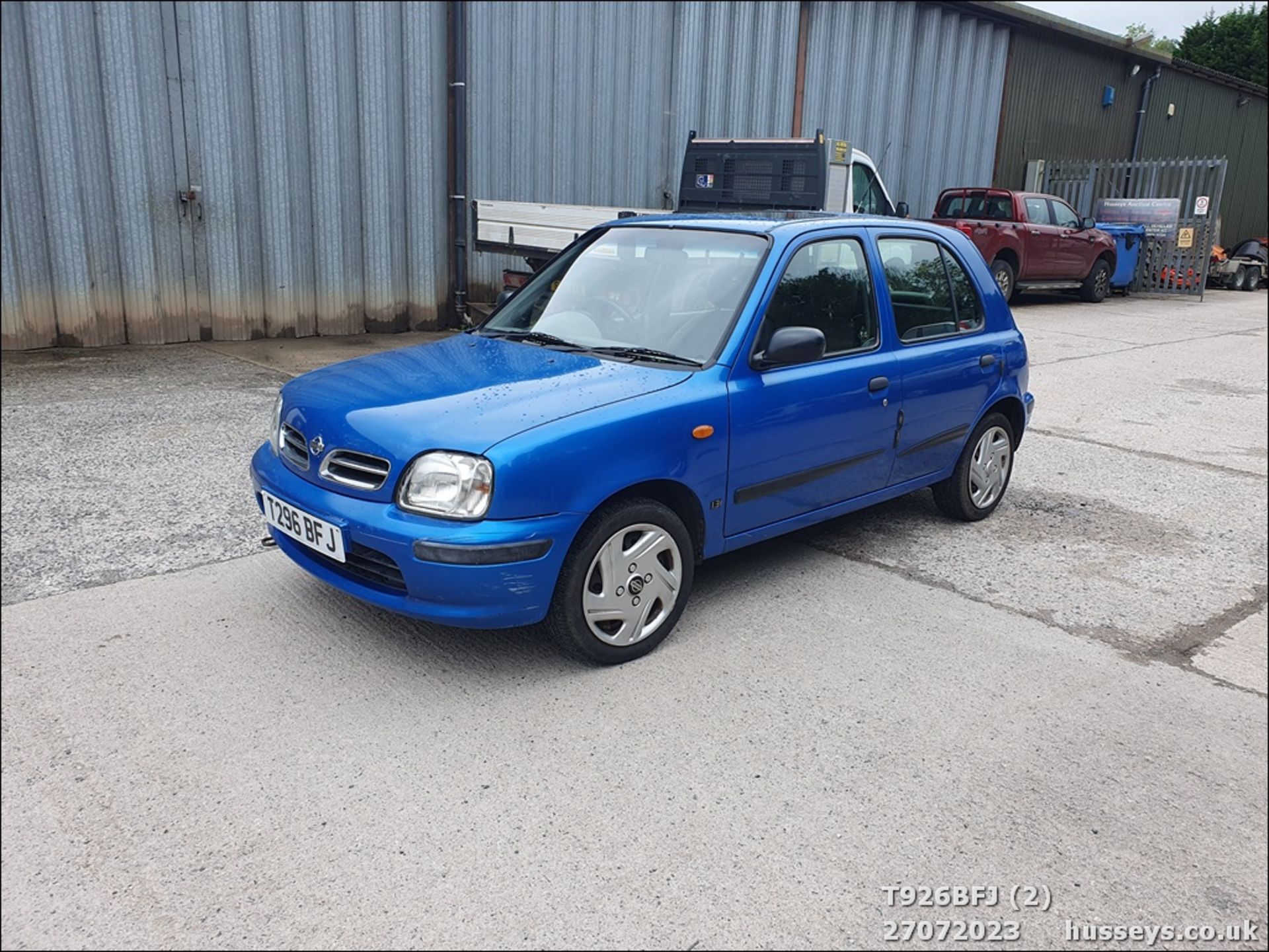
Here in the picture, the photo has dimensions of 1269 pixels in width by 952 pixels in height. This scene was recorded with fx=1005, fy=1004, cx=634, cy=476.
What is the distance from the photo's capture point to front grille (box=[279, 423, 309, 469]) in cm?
374

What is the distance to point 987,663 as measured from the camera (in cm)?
383

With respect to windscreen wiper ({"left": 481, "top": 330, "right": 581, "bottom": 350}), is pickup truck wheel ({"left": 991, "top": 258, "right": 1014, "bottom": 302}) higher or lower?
lower

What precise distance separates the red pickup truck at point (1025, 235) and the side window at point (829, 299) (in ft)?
38.7

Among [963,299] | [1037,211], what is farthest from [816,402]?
[1037,211]

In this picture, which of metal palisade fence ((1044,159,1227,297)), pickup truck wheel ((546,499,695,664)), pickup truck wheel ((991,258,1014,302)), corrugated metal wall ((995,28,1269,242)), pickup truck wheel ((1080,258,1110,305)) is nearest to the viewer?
pickup truck wheel ((546,499,695,664))

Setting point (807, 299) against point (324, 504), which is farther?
point (807, 299)

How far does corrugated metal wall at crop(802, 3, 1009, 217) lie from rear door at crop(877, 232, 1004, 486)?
11.9 meters

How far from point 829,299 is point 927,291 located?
84cm

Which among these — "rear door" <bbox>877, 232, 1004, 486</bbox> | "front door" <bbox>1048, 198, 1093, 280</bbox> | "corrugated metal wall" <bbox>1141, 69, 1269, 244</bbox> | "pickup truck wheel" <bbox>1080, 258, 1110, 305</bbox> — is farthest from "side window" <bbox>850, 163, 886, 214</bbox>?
"corrugated metal wall" <bbox>1141, 69, 1269, 244</bbox>

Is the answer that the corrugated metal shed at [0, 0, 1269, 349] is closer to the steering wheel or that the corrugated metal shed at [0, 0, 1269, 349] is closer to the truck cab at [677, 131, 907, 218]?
the truck cab at [677, 131, 907, 218]

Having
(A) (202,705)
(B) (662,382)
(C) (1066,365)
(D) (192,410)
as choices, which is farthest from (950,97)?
(A) (202,705)

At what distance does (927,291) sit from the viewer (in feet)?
16.6

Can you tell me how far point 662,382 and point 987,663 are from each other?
5.37 ft

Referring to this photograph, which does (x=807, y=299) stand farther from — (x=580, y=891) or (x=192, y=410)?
(x=192, y=410)
